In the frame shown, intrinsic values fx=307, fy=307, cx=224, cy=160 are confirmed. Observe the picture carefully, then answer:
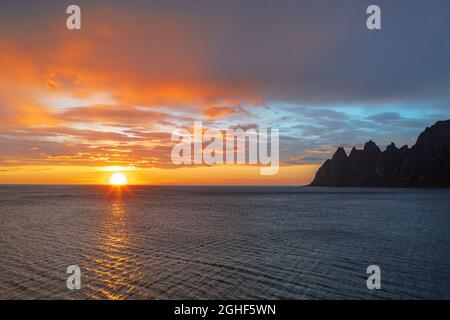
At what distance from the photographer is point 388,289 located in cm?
2200

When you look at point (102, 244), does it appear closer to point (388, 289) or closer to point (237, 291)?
point (237, 291)

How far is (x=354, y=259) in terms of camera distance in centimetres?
3052

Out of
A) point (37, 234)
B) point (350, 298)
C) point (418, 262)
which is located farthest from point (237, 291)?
point (37, 234)

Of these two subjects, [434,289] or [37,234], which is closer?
[434,289]

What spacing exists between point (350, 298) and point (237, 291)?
7.55 metres

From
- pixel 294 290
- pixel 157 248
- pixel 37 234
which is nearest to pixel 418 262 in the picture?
pixel 294 290
